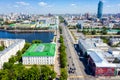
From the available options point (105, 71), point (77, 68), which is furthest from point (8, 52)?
point (105, 71)

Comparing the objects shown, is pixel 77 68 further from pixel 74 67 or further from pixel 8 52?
pixel 8 52

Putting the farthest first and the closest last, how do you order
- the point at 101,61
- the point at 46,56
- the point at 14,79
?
1. the point at 46,56
2. the point at 101,61
3. the point at 14,79

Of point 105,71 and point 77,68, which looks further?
point 77,68

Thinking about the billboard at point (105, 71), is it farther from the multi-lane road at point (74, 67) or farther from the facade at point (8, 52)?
the facade at point (8, 52)

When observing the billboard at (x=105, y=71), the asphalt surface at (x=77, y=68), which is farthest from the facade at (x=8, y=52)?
the billboard at (x=105, y=71)

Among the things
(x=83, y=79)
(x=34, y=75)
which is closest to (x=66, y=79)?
(x=83, y=79)

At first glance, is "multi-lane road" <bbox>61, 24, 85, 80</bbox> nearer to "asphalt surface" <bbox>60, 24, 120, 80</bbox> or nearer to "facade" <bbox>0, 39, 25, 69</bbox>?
"asphalt surface" <bbox>60, 24, 120, 80</bbox>

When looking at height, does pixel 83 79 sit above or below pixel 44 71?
below

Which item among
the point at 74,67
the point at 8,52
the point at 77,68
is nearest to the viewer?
the point at 77,68

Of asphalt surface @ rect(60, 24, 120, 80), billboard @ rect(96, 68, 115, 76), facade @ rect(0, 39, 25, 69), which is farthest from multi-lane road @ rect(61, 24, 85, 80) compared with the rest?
facade @ rect(0, 39, 25, 69)

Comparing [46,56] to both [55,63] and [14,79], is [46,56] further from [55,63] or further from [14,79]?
[14,79]

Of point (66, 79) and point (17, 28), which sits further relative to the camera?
point (17, 28)
